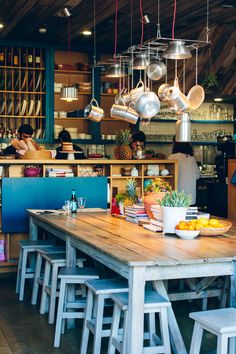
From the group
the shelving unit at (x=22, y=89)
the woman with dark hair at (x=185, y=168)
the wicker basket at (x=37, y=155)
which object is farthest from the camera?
the shelving unit at (x=22, y=89)

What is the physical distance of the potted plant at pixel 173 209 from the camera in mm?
4480

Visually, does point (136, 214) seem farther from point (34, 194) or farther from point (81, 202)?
point (34, 194)

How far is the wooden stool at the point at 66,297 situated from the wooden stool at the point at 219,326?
1.22 metres

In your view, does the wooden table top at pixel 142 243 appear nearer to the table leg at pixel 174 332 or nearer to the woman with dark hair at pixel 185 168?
the table leg at pixel 174 332

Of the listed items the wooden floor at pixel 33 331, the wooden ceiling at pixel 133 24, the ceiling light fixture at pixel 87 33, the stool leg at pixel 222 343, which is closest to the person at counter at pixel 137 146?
the wooden ceiling at pixel 133 24

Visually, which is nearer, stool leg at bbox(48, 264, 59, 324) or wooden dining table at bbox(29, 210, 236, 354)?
wooden dining table at bbox(29, 210, 236, 354)

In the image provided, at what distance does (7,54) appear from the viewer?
Result: 10328 mm

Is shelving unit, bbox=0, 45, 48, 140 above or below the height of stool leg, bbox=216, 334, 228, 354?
above

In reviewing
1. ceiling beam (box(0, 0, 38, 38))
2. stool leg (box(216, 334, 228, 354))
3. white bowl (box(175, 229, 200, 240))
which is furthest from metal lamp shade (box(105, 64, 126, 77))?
stool leg (box(216, 334, 228, 354))

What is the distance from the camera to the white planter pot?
448 centimetres

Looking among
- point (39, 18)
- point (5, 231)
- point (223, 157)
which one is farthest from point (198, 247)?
point (223, 157)

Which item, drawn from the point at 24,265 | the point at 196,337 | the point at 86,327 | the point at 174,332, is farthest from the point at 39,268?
the point at 196,337

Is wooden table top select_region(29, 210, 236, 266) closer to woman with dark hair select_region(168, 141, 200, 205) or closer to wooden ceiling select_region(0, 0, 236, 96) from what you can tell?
woman with dark hair select_region(168, 141, 200, 205)

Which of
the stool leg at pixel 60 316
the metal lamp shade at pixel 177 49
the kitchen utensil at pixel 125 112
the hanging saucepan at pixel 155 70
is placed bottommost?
the stool leg at pixel 60 316
